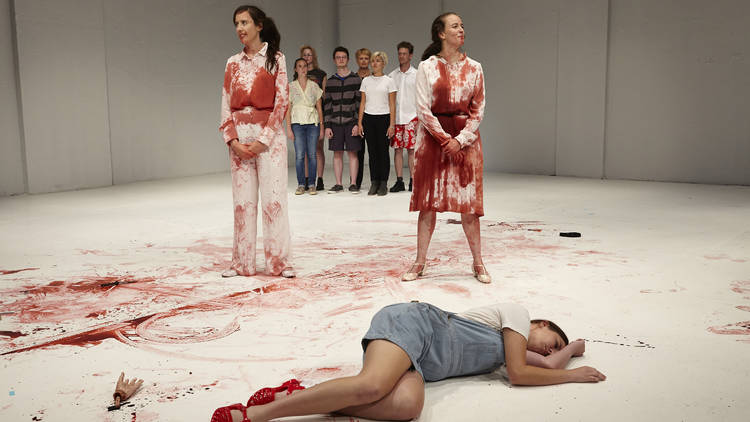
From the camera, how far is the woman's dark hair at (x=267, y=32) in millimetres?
4508

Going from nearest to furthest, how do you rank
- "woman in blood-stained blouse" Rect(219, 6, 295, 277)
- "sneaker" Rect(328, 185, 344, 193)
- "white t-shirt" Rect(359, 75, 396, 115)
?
"woman in blood-stained blouse" Rect(219, 6, 295, 277)
"white t-shirt" Rect(359, 75, 396, 115)
"sneaker" Rect(328, 185, 344, 193)

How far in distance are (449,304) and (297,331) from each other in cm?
90

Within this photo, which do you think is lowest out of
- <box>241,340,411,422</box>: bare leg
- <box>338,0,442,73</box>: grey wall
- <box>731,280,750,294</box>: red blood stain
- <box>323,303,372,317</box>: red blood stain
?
<box>323,303,372,317</box>: red blood stain

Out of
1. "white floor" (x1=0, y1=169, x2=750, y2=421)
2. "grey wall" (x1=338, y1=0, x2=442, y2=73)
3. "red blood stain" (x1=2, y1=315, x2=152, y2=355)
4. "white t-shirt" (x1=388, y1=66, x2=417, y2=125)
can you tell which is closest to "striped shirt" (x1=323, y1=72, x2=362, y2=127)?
"white t-shirt" (x1=388, y1=66, x2=417, y2=125)

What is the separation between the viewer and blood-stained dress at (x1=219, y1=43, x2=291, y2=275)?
14.8 feet

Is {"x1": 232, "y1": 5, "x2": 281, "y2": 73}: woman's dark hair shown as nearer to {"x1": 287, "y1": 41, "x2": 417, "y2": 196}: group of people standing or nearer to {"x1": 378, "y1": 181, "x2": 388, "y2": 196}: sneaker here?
{"x1": 287, "y1": 41, "x2": 417, "y2": 196}: group of people standing

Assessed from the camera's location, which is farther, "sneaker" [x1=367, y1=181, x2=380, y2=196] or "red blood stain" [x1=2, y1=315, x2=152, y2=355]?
"sneaker" [x1=367, y1=181, x2=380, y2=196]

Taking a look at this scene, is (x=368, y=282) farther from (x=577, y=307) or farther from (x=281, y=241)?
(x=577, y=307)

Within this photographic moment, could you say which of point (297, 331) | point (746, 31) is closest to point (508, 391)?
point (297, 331)

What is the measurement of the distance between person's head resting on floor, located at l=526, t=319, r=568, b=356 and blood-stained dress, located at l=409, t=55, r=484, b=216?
153 centimetres

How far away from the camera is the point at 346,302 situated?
159 inches

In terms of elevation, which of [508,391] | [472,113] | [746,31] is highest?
[746,31]

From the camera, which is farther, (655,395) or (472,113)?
(472,113)

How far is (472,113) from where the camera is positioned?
439cm
